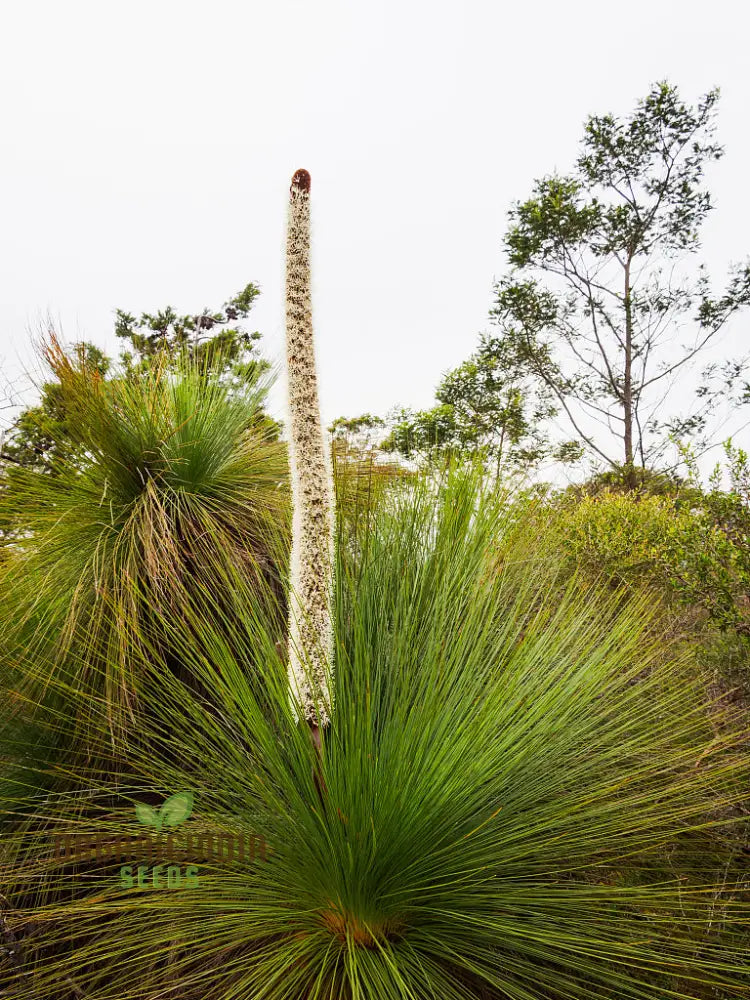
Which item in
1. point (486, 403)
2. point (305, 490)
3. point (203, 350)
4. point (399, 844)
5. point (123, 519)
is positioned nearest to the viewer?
point (399, 844)

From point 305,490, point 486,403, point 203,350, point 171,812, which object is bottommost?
point 171,812

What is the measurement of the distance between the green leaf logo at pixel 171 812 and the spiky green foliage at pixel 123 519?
55cm

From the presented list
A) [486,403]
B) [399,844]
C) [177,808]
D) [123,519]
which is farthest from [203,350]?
[486,403]

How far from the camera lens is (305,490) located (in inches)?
68.0

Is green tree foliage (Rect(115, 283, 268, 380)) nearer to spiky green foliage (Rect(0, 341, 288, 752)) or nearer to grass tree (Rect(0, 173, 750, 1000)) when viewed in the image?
spiky green foliage (Rect(0, 341, 288, 752))

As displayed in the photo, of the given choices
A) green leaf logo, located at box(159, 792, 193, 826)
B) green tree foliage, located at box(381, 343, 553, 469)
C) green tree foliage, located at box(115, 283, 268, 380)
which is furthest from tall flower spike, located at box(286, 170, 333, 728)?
green tree foliage, located at box(381, 343, 553, 469)

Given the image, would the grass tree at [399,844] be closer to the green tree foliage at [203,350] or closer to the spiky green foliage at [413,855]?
the spiky green foliage at [413,855]

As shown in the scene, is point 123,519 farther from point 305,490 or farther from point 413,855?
point 413,855

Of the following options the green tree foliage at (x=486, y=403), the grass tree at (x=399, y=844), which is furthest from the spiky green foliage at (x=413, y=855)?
the green tree foliage at (x=486, y=403)

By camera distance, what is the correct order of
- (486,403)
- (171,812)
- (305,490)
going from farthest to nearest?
(486,403)
(171,812)
(305,490)

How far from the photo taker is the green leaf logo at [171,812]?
1.82 metres

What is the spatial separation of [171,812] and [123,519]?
1.54 m

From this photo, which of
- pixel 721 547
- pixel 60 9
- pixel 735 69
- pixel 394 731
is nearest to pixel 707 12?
pixel 735 69

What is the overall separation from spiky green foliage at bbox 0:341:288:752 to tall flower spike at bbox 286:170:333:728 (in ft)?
2.38
